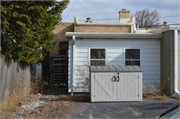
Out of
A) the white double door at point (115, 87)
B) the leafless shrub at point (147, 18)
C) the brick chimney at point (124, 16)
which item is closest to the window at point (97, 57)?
the white double door at point (115, 87)

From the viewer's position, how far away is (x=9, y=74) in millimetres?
6992

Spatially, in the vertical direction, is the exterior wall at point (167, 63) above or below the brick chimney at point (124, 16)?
below

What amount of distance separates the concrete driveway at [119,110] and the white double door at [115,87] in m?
0.27

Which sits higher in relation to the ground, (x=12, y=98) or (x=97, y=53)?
(x=97, y=53)

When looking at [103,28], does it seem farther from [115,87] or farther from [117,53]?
[115,87]

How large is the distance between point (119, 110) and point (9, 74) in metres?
4.24

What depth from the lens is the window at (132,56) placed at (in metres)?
9.88

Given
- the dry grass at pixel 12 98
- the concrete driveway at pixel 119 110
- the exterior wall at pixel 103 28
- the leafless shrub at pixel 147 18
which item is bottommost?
the concrete driveway at pixel 119 110

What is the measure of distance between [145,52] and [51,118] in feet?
20.9

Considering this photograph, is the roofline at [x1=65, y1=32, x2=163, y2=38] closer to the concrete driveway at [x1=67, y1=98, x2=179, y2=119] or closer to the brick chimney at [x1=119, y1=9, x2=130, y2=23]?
the concrete driveway at [x1=67, y1=98, x2=179, y2=119]

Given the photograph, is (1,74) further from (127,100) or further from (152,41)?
(152,41)

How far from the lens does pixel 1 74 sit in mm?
6262

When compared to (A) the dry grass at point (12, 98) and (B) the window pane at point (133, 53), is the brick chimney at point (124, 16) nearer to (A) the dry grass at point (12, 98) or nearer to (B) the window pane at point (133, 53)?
(B) the window pane at point (133, 53)

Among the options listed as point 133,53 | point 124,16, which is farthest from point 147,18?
point 133,53
